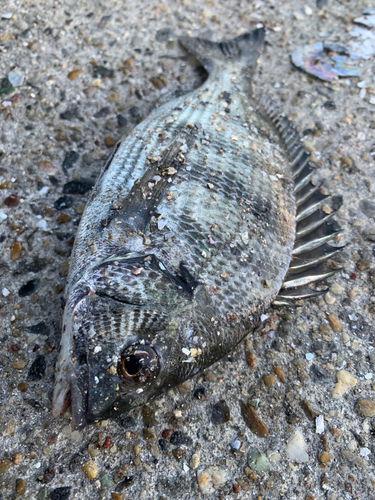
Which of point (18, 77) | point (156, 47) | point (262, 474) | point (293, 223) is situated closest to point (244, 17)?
point (156, 47)

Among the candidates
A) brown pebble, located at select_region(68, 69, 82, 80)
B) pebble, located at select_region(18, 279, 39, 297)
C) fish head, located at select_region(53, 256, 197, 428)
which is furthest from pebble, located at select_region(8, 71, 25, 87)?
fish head, located at select_region(53, 256, 197, 428)

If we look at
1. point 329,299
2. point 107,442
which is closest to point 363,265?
point 329,299

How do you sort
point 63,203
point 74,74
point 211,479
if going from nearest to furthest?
point 211,479 → point 63,203 → point 74,74

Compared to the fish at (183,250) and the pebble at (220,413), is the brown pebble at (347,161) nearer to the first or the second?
the fish at (183,250)

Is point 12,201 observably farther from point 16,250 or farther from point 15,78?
point 15,78

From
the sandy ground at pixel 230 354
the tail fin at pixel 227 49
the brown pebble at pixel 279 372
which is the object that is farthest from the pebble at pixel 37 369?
the tail fin at pixel 227 49

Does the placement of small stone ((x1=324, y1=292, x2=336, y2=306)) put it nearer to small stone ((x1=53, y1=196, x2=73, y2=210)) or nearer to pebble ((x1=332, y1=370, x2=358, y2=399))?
pebble ((x1=332, y1=370, x2=358, y2=399))
